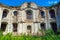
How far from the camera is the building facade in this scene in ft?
102

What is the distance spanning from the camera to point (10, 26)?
31.2m

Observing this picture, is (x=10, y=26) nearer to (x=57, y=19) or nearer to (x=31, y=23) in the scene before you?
(x=31, y=23)

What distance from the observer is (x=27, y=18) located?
32.2 meters

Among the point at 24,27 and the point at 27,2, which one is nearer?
the point at 24,27

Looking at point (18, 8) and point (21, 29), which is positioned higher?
point (18, 8)

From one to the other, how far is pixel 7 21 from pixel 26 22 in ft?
14.3

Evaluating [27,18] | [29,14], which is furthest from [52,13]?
[27,18]

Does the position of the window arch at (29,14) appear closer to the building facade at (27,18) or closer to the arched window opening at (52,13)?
the building facade at (27,18)

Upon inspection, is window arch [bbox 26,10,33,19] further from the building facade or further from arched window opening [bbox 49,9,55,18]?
arched window opening [bbox 49,9,55,18]

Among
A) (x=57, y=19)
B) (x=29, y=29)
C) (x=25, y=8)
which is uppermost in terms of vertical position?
(x=25, y=8)

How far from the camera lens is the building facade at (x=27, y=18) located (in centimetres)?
3103

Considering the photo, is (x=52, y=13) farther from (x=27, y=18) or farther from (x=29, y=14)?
(x=27, y=18)

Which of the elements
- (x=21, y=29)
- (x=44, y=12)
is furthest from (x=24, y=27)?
(x=44, y=12)

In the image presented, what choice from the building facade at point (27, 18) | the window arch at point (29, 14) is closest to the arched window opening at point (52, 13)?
the building facade at point (27, 18)
